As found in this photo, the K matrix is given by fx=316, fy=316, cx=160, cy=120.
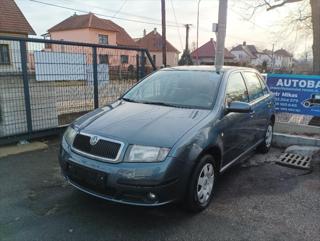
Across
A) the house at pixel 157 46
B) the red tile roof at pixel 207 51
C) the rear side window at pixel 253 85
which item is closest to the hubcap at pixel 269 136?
the rear side window at pixel 253 85

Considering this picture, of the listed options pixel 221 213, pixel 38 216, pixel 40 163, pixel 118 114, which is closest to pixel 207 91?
pixel 118 114

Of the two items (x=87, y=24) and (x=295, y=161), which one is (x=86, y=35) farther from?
(x=295, y=161)

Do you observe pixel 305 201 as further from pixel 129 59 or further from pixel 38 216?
pixel 129 59

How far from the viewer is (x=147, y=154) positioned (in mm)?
3076

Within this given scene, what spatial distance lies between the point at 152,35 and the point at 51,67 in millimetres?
61286

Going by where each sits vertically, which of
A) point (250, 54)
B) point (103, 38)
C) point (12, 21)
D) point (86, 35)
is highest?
point (86, 35)

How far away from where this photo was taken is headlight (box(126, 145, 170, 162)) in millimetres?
3059

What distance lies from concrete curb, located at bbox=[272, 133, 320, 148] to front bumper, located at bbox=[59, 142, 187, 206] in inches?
165

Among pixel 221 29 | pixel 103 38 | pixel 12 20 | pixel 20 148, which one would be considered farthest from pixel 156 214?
pixel 103 38

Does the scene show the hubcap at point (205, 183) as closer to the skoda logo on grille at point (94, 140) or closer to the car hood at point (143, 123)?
the car hood at point (143, 123)

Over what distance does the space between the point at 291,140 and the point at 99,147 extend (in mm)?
4773

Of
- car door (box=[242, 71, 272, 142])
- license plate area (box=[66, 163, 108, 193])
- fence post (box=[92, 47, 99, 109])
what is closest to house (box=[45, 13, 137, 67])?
fence post (box=[92, 47, 99, 109])

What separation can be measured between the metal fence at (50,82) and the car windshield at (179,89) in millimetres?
2251

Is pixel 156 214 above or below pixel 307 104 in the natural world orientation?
below
